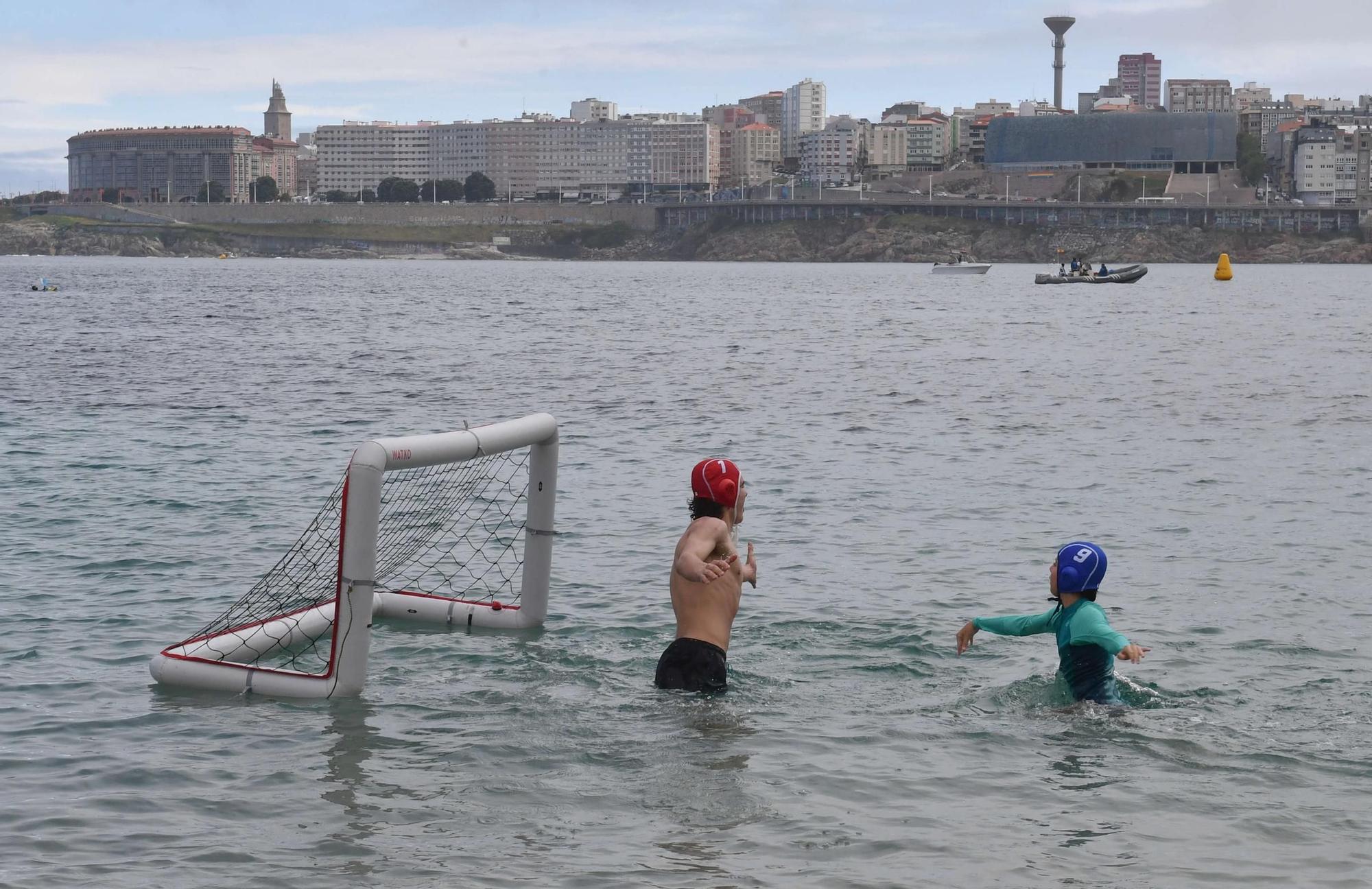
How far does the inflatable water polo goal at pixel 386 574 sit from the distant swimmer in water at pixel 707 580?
2010 millimetres

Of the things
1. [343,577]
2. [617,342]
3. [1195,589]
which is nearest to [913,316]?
[617,342]

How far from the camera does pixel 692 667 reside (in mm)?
10367

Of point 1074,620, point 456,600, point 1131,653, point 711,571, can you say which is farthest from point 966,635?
point 456,600

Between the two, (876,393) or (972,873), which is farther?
(876,393)

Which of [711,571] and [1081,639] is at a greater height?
[711,571]

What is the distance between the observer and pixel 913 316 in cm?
7969

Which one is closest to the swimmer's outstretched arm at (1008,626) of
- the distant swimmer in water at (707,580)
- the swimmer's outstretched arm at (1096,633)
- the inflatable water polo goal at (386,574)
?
the swimmer's outstretched arm at (1096,633)

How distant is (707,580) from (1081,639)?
2.41m

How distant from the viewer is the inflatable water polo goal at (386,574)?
1037 centimetres

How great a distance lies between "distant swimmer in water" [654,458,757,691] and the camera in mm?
9586

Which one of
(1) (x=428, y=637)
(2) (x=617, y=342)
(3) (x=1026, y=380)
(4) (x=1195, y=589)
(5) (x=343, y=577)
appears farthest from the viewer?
(2) (x=617, y=342)

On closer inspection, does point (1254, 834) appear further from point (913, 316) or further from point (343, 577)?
point (913, 316)

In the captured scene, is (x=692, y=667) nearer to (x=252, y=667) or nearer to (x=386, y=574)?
(x=252, y=667)

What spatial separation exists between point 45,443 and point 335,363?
1973cm
